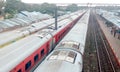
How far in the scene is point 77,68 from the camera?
935 centimetres

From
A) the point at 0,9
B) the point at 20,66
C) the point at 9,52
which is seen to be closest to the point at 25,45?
the point at 9,52

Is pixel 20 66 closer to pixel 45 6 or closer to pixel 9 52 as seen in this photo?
pixel 9 52

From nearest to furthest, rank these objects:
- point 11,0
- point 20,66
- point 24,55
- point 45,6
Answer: point 20,66 → point 24,55 → point 11,0 → point 45,6

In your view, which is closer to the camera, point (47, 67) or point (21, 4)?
point (47, 67)

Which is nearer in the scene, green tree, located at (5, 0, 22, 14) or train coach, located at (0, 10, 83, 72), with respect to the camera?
train coach, located at (0, 10, 83, 72)

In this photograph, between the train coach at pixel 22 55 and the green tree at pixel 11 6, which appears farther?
the green tree at pixel 11 6

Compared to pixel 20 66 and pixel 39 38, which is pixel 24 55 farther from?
pixel 39 38

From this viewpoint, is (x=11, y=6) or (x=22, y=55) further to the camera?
(x=11, y=6)

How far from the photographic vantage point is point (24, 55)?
10891mm

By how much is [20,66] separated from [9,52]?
4.60 ft

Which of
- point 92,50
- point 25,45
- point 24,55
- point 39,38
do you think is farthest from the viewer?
point 92,50

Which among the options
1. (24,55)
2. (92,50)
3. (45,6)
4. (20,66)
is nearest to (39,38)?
(24,55)

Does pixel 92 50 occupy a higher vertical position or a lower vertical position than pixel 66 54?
lower

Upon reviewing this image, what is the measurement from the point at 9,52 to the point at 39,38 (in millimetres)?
5000
